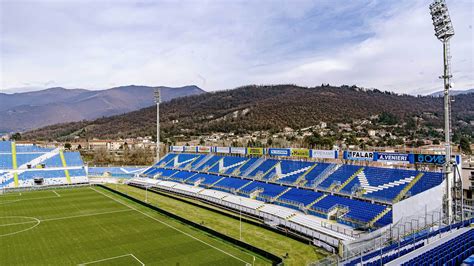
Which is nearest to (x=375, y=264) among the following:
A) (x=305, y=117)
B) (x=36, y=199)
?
(x=36, y=199)

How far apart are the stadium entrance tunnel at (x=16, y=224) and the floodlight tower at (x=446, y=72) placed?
3142 cm

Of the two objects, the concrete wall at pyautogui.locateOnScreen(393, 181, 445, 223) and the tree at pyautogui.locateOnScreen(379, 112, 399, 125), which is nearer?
the concrete wall at pyautogui.locateOnScreen(393, 181, 445, 223)

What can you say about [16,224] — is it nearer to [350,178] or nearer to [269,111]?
[350,178]

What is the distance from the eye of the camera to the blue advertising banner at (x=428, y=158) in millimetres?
23812

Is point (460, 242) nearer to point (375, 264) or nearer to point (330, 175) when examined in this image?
point (375, 264)

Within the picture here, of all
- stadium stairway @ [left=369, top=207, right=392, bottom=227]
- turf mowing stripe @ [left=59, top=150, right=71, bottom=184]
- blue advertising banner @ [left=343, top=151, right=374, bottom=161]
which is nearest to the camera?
stadium stairway @ [left=369, top=207, right=392, bottom=227]

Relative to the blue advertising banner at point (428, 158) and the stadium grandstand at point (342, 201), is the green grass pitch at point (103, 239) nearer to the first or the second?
the stadium grandstand at point (342, 201)

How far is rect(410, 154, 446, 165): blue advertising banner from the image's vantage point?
23812mm

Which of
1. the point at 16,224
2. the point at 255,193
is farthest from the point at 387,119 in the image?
the point at 16,224

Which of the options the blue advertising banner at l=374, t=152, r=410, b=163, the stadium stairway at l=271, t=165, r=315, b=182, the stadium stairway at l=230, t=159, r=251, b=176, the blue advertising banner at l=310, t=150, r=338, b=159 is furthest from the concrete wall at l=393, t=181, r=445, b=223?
the stadium stairway at l=230, t=159, r=251, b=176

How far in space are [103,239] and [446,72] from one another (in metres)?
26.6

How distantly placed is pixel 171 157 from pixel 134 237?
34.5m

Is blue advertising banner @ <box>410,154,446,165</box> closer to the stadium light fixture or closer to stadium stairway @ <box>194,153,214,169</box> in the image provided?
the stadium light fixture

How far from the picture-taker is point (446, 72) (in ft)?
71.4
